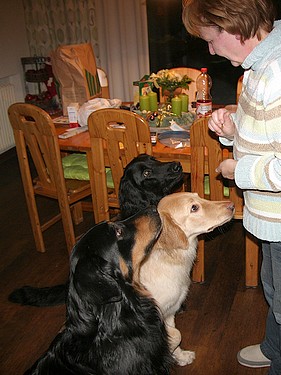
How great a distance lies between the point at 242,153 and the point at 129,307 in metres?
0.65

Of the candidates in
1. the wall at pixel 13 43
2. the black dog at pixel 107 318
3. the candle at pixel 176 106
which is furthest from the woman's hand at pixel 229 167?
the wall at pixel 13 43

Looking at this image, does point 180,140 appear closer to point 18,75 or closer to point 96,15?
point 96,15

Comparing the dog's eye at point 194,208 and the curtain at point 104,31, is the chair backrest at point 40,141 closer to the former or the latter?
the dog's eye at point 194,208

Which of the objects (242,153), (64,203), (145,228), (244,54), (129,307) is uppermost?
(244,54)

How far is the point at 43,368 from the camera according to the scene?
4.91 feet

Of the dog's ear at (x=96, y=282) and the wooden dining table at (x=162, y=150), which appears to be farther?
the wooden dining table at (x=162, y=150)

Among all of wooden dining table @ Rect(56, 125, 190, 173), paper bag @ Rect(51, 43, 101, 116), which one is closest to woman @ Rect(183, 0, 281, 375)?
wooden dining table @ Rect(56, 125, 190, 173)

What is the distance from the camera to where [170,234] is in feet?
6.29

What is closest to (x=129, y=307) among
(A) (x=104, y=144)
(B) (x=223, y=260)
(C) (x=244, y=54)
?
(C) (x=244, y=54)

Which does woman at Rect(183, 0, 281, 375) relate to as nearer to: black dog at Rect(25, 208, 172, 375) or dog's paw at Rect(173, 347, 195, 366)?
black dog at Rect(25, 208, 172, 375)

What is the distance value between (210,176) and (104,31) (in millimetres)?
3330

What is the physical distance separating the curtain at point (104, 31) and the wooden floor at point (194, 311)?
98.5 inches

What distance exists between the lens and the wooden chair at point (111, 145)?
2.31 metres

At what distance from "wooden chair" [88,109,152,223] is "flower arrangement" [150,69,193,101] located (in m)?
0.76
